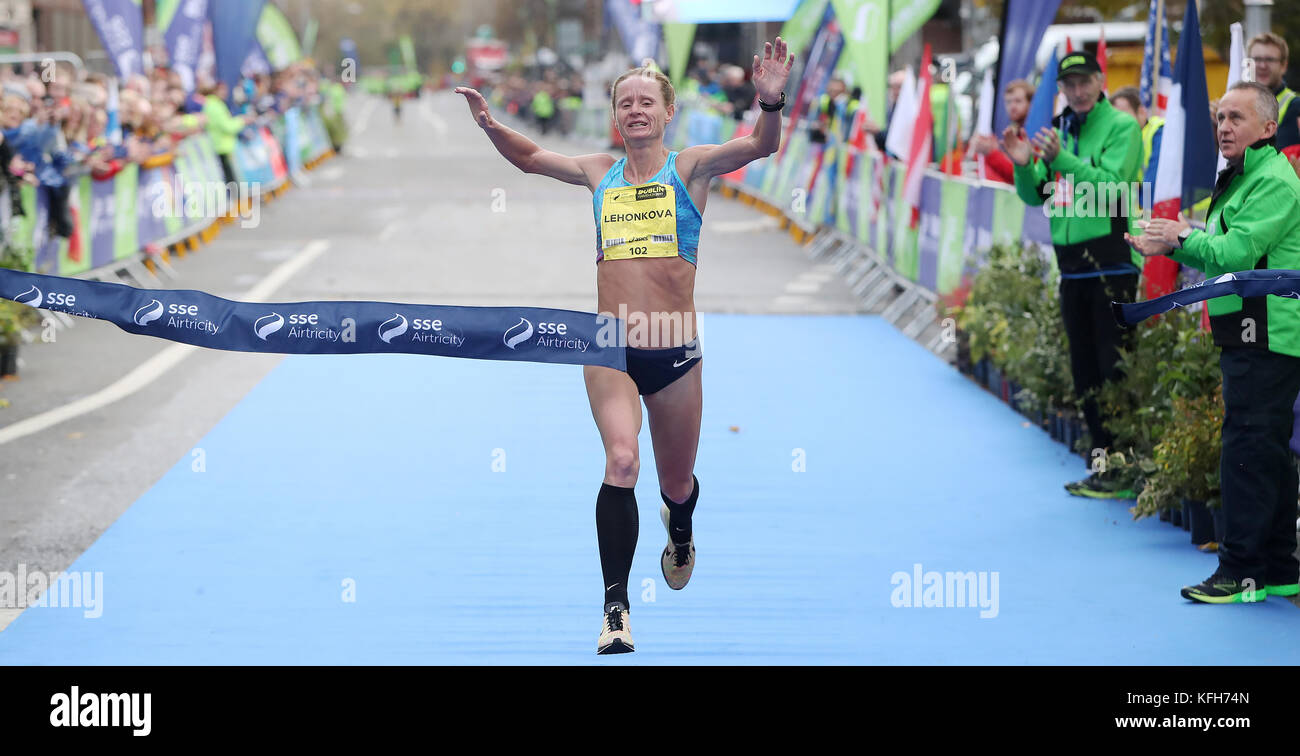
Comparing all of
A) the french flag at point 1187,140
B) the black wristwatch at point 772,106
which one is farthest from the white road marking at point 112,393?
the french flag at point 1187,140

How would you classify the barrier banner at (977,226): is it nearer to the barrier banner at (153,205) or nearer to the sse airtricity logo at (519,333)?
the sse airtricity logo at (519,333)

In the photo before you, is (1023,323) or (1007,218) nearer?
(1023,323)

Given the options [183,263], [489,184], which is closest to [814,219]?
[183,263]

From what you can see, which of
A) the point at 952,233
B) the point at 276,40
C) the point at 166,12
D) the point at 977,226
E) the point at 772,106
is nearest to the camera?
the point at 772,106

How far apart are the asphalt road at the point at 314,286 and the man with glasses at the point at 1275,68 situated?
22.0 ft

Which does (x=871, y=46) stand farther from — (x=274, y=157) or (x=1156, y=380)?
(x=274, y=157)

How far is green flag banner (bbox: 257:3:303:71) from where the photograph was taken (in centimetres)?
3862

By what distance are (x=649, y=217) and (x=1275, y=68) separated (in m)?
4.85

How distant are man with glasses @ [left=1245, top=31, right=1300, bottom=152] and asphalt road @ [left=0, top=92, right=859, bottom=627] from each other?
6712 millimetres

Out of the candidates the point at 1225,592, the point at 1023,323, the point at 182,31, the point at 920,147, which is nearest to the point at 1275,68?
the point at 1023,323

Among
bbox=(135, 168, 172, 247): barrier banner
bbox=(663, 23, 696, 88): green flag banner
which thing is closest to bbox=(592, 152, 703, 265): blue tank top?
bbox=(135, 168, 172, 247): barrier banner

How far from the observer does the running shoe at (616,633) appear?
557 centimetres

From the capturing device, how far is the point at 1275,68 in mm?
8867
